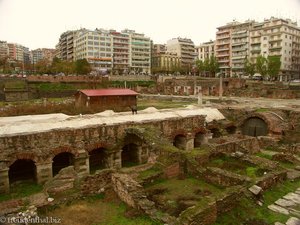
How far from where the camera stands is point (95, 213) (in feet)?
33.7

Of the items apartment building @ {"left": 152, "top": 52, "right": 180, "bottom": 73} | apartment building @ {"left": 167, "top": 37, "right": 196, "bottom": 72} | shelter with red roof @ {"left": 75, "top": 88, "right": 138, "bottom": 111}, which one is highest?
apartment building @ {"left": 167, "top": 37, "right": 196, "bottom": 72}

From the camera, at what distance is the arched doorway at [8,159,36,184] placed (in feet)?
52.6

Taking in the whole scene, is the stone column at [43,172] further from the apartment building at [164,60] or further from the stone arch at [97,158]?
the apartment building at [164,60]

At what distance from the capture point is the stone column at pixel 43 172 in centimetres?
1480

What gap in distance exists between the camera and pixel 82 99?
103ft

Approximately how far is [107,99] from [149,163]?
17.0 metres

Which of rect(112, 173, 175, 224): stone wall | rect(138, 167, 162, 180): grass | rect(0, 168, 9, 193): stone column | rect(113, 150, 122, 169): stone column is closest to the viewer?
rect(112, 173, 175, 224): stone wall

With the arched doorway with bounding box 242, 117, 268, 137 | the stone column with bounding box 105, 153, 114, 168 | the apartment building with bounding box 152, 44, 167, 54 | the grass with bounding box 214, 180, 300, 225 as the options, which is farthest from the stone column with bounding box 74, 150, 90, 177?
the apartment building with bounding box 152, 44, 167, 54

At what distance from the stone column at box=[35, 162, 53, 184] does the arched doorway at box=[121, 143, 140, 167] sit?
496cm

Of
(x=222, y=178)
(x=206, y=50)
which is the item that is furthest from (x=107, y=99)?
(x=206, y=50)

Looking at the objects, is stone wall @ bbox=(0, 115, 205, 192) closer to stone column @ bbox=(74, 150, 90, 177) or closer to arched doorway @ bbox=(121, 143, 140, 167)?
stone column @ bbox=(74, 150, 90, 177)

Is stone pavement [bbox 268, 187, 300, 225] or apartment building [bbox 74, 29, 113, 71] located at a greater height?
apartment building [bbox 74, 29, 113, 71]

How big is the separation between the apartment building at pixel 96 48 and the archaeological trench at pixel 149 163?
225 ft

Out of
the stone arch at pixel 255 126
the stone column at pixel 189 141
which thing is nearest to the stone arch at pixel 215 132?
the stone arch at pixel 255 126
